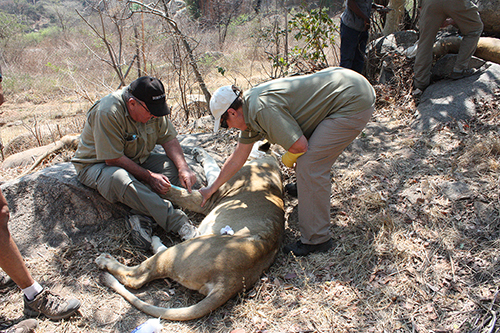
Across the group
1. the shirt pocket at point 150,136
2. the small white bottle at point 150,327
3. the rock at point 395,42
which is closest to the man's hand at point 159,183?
the shirt pocket at point 150,136

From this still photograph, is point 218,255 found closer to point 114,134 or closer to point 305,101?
point 305,101

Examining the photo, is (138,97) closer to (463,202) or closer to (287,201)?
(287,201)

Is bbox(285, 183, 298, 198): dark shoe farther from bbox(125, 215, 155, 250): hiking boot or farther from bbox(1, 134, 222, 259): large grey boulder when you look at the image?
bbox(1, 134, 222, 259): large grey boulder

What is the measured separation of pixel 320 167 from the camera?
10.7ft

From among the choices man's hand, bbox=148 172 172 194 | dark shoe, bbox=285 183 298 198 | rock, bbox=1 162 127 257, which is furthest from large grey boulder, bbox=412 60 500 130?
rock, bbox=1 162 127 257

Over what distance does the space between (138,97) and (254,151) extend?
1859 millimetres

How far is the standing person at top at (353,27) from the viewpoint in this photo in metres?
5.89

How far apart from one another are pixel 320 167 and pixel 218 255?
1244 mm

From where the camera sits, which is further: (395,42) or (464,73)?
(395,42)

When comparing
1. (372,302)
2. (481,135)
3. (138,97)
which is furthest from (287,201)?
(481,135)

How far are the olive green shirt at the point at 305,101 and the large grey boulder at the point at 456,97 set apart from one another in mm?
2524

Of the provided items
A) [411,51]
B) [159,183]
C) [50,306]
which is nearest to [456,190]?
[159,183]

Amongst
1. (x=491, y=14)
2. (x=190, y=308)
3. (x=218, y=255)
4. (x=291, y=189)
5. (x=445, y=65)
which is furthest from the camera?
(x=491, y=14)

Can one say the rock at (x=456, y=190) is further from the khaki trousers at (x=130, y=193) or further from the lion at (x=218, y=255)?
the khaki trousers at (x=130, y=193)
